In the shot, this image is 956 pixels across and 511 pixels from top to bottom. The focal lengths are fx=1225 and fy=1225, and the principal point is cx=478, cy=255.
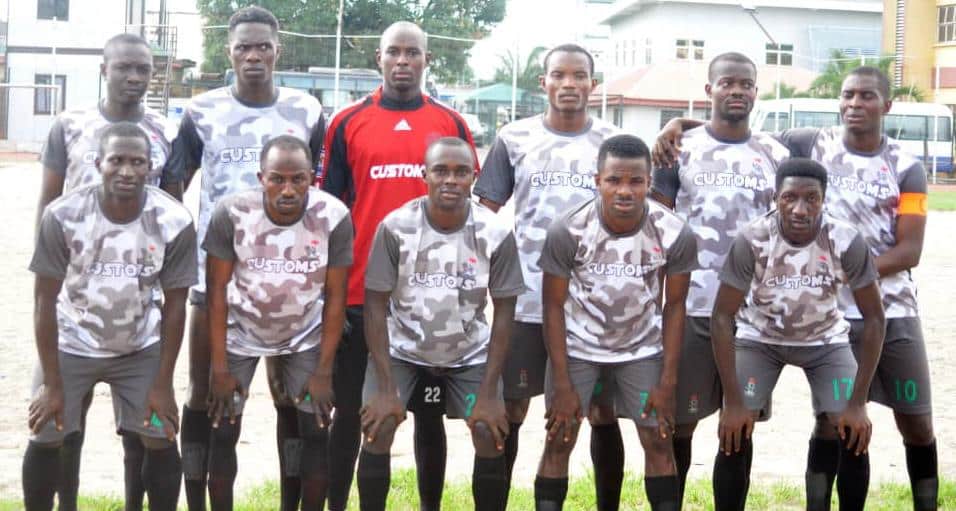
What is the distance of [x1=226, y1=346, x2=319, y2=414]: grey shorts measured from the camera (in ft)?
18.2

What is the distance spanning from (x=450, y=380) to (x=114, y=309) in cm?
153

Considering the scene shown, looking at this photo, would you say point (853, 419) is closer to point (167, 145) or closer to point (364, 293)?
point (364, 293)

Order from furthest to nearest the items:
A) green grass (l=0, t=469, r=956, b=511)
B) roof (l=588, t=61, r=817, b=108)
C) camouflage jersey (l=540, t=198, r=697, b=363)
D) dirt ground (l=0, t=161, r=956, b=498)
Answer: roof (l=588, t=61, r=817, b=108) < dirt ground (l=0, t=161, r=956, b=498) < green grass (l=0, t=469, r=956, b=511) < camouflage jersey (l=540, t=198, r=697, b=363)

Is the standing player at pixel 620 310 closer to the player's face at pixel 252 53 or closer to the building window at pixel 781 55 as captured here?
the player's face at pixel 252 53

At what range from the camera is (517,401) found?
6004 mm

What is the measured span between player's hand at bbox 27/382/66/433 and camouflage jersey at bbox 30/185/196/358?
7.9 inches

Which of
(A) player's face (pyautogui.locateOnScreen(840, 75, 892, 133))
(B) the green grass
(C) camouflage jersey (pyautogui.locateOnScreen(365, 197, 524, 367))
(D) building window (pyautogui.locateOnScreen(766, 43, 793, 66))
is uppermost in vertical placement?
(D) building window (pyautogui.locateOnScreen(766, 43, 793, 66))

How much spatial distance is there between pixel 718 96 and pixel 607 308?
4.09 feet

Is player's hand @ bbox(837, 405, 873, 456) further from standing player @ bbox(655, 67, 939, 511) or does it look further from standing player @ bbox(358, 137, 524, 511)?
standing player @ bbox(358, 137, 524, 511)

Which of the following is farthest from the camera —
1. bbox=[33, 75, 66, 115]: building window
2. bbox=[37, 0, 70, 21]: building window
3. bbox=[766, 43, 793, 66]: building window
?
bbox=[766, 43, 793, 66]: building window

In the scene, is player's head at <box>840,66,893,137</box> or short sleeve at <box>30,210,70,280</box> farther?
player's head at <box>840,66,893,137</box>

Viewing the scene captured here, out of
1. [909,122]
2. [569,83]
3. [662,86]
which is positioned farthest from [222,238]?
[662,86]

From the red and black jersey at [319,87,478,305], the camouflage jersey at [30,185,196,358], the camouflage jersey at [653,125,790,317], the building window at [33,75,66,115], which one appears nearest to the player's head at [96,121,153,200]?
the camouflage jersey at [30,185,196,358]

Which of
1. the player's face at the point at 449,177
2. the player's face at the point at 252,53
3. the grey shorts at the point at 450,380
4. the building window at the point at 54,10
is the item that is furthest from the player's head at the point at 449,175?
the building window at the point at 54,10
